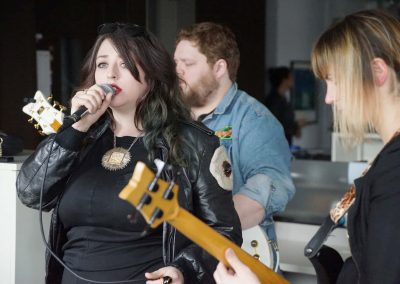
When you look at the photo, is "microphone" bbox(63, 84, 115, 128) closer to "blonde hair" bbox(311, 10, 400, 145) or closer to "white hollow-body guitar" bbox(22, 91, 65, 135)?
"white hollow-body guitar" bbox(22, 91, 65, 135)

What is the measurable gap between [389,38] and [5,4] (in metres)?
3.04

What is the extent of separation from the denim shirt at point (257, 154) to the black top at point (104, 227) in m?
0.64

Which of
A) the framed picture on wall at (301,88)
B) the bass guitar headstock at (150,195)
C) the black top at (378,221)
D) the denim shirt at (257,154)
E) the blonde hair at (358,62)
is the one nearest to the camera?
the bass guitar headstock at (150,195)

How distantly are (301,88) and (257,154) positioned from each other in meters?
6.88

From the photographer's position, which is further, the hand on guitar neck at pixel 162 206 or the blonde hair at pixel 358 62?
the blonde hair at pixel 358 62

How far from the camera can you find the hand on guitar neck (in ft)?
4.00

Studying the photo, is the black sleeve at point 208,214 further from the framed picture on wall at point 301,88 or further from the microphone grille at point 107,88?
the framed picture on wall at point 301,88

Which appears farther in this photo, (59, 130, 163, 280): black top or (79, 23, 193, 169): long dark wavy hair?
(79, 23, 193, 169): long dark wavy hair

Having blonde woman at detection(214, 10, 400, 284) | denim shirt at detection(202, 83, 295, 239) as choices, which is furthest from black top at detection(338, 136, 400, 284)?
denim shirt at detection(202, 83, 295, 239)

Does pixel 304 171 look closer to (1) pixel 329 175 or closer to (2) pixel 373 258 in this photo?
(1) pixel 329 175

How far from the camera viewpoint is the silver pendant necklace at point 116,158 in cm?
190

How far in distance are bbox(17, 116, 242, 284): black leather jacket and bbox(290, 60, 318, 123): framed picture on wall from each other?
7363mm

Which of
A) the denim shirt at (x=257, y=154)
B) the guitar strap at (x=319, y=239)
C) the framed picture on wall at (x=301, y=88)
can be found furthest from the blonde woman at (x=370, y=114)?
the framed picture on wall at (x=301, y=88)

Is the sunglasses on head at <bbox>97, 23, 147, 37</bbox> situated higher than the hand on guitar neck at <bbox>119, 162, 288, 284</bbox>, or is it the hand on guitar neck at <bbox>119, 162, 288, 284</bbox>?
the sunglasses on head at <bbox>97, 23, 147, 37</bbox>
